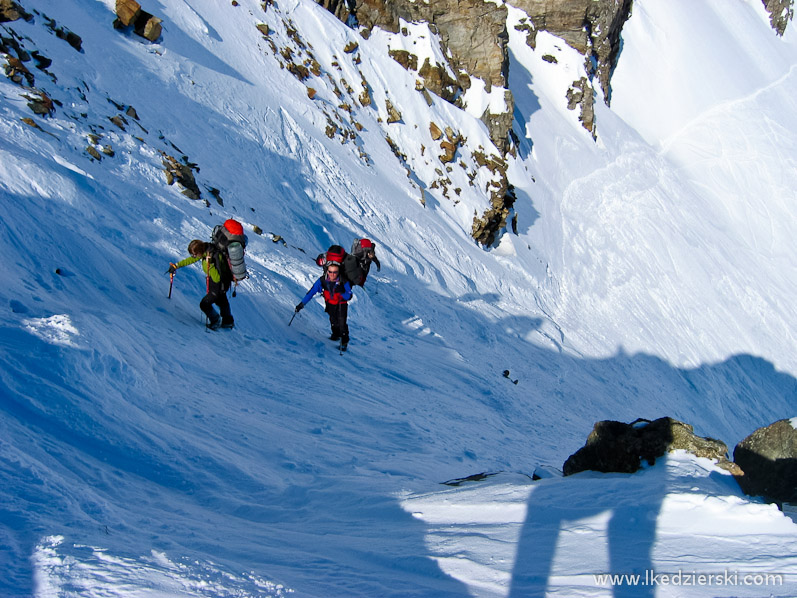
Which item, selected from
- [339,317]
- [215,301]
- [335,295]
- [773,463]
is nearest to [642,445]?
[773,463]

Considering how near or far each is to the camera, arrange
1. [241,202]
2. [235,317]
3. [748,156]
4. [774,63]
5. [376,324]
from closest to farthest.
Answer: [235,317]
[376,324]
[241,202]
[748,156]
[774,63]

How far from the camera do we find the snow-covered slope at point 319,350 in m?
3.46

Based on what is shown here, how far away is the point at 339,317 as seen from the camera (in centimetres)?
963

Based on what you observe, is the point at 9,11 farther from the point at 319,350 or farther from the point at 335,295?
the point at 319,350

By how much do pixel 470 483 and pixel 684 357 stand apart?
75.5 feet

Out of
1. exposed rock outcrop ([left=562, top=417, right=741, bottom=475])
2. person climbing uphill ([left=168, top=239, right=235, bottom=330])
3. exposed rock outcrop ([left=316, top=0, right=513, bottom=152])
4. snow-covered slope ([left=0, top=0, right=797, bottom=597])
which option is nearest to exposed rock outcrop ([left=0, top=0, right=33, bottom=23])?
snow-covered slope ([left=0, top=0, right=797, bottom=597])

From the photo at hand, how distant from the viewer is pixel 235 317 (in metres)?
8.81

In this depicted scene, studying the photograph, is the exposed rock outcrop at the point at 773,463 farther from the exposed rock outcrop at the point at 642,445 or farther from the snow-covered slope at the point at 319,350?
the snow-covered slope at the point at 319,350

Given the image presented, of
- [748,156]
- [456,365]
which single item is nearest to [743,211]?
[748,156]

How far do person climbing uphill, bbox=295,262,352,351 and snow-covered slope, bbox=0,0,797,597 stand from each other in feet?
1.54

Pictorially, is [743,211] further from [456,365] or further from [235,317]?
[235,317]

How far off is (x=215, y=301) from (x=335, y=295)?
2.06 metres

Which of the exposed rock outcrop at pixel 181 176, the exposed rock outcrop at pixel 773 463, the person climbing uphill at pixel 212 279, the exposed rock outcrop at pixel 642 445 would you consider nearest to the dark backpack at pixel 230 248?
the person climbing uphill at pixel 212 279

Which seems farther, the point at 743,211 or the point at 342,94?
the point at 743,211
